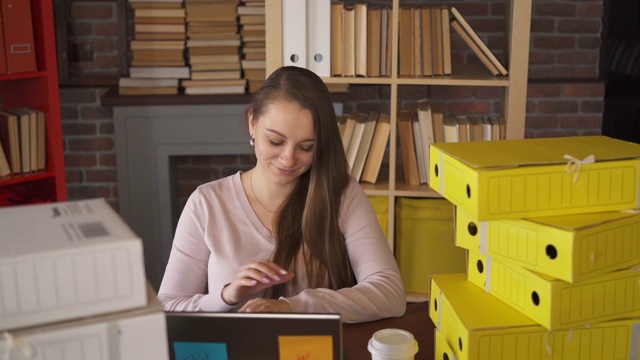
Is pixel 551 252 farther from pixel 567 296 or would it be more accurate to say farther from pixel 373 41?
pixel 373 41

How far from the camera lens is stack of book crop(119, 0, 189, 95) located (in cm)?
338

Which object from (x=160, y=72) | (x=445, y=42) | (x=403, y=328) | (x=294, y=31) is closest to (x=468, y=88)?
(x=445, y=42)

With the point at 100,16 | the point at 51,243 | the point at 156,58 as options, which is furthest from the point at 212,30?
the point at 51,243

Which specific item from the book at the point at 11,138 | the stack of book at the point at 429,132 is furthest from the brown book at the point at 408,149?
the book at the point at 11,138

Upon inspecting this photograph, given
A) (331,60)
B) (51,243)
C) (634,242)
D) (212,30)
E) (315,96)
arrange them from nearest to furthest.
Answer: (51,243)
(634,242)
(315,96)
(331,60)
(212,30)

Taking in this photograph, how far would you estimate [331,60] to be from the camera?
2.80m

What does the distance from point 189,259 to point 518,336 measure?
859mm

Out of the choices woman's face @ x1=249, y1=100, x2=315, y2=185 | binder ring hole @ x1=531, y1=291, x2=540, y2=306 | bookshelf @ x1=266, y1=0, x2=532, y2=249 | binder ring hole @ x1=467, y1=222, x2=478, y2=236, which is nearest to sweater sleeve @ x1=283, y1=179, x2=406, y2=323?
woman's face @ x1=249, y1=100, x2=315, y2=185

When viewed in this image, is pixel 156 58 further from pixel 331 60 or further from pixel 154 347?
pixel 154 347

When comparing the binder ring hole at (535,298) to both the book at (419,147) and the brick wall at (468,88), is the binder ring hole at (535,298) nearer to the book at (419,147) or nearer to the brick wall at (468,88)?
the book at (419,147)

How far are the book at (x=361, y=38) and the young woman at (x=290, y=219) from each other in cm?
90

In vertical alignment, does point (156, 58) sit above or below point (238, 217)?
above

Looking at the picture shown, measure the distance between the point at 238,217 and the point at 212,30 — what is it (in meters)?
1.65

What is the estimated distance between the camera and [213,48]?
11.2 feet
